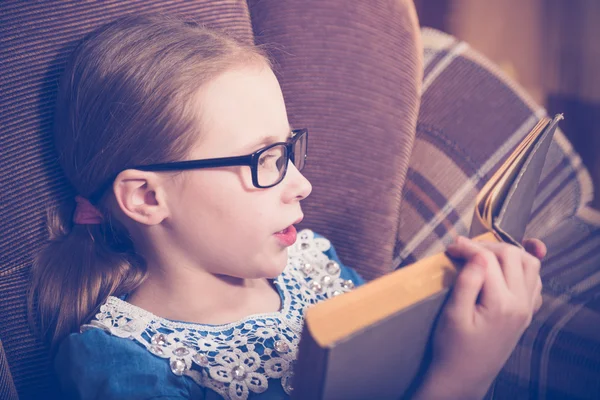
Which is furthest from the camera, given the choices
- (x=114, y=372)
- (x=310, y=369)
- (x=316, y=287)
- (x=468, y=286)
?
(x=316, y=287)

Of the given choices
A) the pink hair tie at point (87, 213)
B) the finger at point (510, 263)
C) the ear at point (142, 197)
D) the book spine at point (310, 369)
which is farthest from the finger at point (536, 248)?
the pink hair tie at point (87, 213)

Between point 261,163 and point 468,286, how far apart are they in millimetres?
353

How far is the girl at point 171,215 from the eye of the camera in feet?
2.54

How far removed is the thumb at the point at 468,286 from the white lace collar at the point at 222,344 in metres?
0.33

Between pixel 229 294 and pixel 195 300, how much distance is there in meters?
0.06

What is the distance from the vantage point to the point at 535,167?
2.45 feet

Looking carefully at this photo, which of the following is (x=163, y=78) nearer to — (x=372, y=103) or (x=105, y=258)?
(x=105, y=258)

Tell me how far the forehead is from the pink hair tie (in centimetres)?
23

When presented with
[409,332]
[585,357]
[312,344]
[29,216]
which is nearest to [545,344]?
[585,357]

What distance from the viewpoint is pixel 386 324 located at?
0.50 m

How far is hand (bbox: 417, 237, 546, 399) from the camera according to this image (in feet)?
1.94

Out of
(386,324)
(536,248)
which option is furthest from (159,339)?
(536,248)

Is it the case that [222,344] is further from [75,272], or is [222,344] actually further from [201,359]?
[75,272]

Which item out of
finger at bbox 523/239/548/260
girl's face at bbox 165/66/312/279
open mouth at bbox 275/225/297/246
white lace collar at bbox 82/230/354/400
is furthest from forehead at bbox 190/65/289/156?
finger at bbox 523/239/548/260
